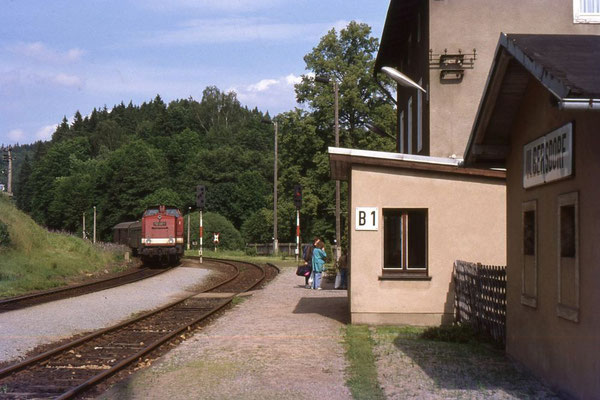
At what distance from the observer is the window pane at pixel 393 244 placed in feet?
49.2

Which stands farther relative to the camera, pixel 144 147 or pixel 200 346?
pixel 144 147

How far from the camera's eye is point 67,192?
106 meters

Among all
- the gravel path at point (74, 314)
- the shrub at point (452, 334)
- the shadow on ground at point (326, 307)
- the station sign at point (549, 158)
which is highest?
the station sign at point (549, 158)

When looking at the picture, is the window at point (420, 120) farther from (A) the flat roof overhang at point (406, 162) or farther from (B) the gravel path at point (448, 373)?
(B) the gravel path at point (448, 373)

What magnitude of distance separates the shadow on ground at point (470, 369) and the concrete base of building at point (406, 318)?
1.75 meters

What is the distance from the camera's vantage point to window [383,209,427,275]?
14.9 m

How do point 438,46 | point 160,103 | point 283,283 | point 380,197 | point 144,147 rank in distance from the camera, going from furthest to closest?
1. point 160,103
2. point 144,147
3. point 283,283
4. point 438,46
5. point 380,197

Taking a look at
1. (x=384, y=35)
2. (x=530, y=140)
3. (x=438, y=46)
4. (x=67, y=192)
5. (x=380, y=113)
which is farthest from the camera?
(x=67, y=192)

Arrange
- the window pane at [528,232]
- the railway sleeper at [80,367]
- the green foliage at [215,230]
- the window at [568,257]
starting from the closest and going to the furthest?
1. the window at [568,257]
2. the window pane at [528,232]
3. the railway sleeper at [80,367]
4. the green foliage at [215,230]

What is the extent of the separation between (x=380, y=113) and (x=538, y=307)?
43.2 meters

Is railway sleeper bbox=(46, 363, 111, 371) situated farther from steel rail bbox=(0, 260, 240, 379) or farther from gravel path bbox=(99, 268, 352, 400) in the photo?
gravel path bbox=(99, 268, 352, 400)

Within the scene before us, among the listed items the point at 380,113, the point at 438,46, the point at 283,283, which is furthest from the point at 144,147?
the point at 438,46

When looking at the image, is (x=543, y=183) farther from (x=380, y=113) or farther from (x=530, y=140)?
(x=380, y=113)

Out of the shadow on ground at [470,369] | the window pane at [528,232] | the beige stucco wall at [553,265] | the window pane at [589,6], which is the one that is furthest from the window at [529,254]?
the window pane at [589,6]
